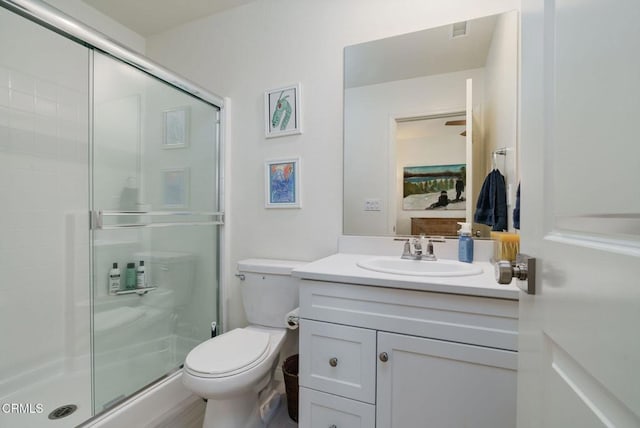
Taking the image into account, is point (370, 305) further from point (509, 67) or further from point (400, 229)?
point (509, 67)

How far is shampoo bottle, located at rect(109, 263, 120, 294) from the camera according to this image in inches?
64.5

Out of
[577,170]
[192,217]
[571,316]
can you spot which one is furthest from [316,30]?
[571,316]

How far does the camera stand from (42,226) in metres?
1.62

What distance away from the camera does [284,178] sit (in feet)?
5.97

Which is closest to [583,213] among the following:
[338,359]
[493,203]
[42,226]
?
[338,359]

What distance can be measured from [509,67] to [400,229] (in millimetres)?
917

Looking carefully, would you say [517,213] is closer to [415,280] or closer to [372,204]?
[415,280]

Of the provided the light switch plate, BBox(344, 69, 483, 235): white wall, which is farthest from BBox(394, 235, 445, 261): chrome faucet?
the light switch plate

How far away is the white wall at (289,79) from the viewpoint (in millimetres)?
1616

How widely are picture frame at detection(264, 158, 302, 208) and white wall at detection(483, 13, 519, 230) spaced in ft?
3.41

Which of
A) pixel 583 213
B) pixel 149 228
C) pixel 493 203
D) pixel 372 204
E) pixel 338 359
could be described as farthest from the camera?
pixel 149 228

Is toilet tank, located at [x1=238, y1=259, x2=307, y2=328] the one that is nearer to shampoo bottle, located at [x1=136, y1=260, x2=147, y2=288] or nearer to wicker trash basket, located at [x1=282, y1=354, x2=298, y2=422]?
wicker trash basket, located at [x1=282, y1=354, x2=298, y2=422]

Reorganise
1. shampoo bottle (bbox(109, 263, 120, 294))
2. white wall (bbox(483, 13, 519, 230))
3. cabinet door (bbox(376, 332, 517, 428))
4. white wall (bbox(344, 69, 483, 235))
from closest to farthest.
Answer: cabinet door (bbox(376, 332, 517, 428))
white wall (bbox(483, 13, 519, 230))
white wall (bbox(344, 69, 483, 235))
shampoo bottle (bbox(109, 263, 120, 294))

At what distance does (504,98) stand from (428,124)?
1.14ft
